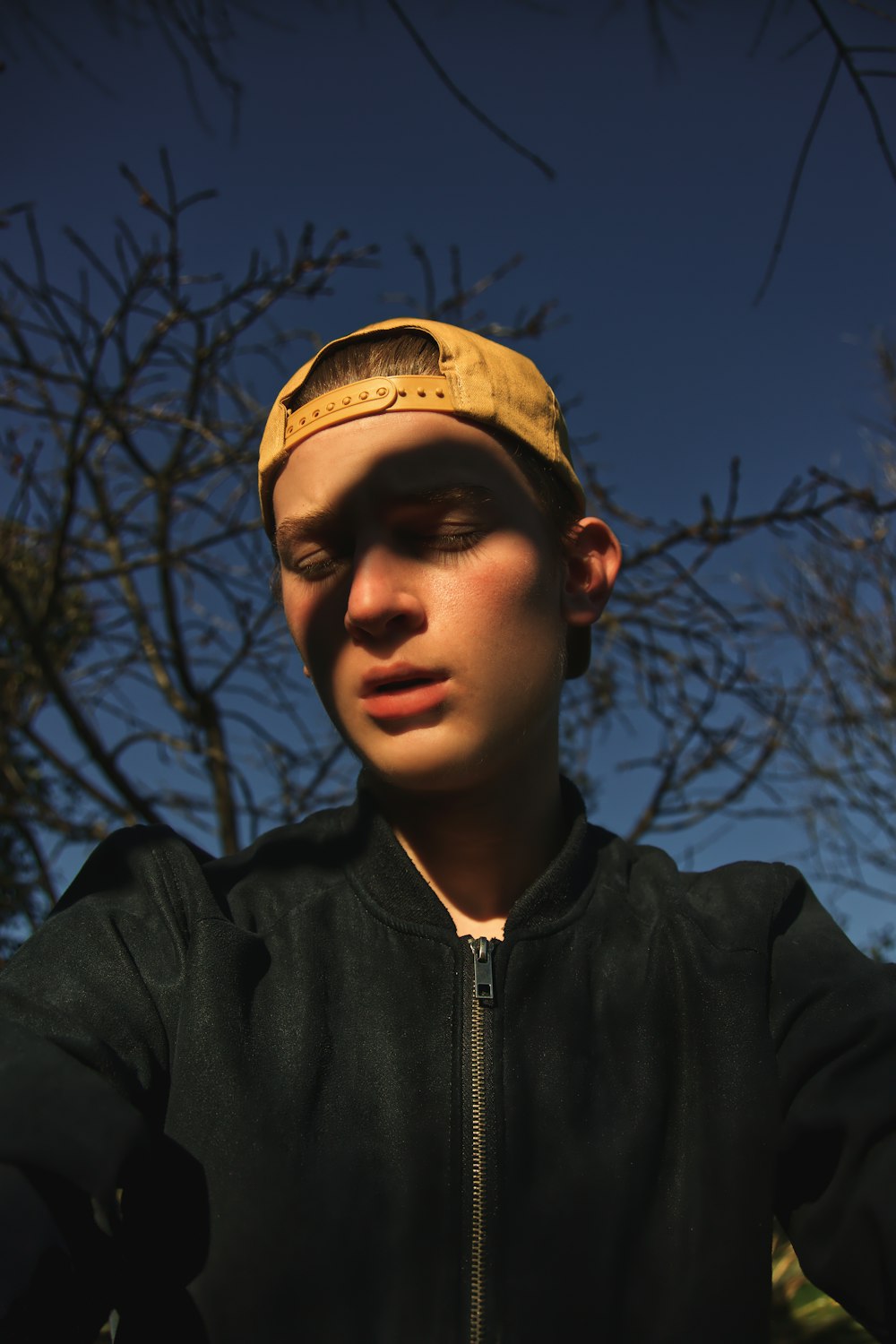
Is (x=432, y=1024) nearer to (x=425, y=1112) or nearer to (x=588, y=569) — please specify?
(x=425, y=1112)

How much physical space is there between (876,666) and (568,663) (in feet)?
22.2

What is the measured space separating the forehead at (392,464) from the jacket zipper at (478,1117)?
653 millimetres

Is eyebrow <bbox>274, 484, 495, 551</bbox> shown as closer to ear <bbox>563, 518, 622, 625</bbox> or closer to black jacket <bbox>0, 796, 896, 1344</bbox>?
ear <bbox>563, 518, 622, 625</bbox>

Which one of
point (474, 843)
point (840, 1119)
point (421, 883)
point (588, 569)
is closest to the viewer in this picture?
point (840, 1119)

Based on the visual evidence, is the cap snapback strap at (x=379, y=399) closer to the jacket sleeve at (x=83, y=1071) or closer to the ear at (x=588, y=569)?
the ear at (x=588, y=569)

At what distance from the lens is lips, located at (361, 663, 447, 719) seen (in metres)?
1.40

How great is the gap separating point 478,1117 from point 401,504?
2.72 feet

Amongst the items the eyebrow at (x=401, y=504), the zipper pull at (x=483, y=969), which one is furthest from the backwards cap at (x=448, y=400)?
the zipper pull at (x=483, y=969)

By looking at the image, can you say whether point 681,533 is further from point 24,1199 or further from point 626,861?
point 24,1199

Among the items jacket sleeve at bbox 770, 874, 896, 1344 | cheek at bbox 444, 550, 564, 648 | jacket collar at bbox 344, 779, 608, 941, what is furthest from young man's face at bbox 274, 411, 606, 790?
jacket sleeve at bbox 770, 874, 896, 1344

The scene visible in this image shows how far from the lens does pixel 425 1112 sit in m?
1.26

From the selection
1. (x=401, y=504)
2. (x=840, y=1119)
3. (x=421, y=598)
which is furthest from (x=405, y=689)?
(x=840, y=1119)

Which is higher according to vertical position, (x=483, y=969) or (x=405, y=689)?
(x=405, y=689)

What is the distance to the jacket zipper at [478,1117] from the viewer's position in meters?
1.15
